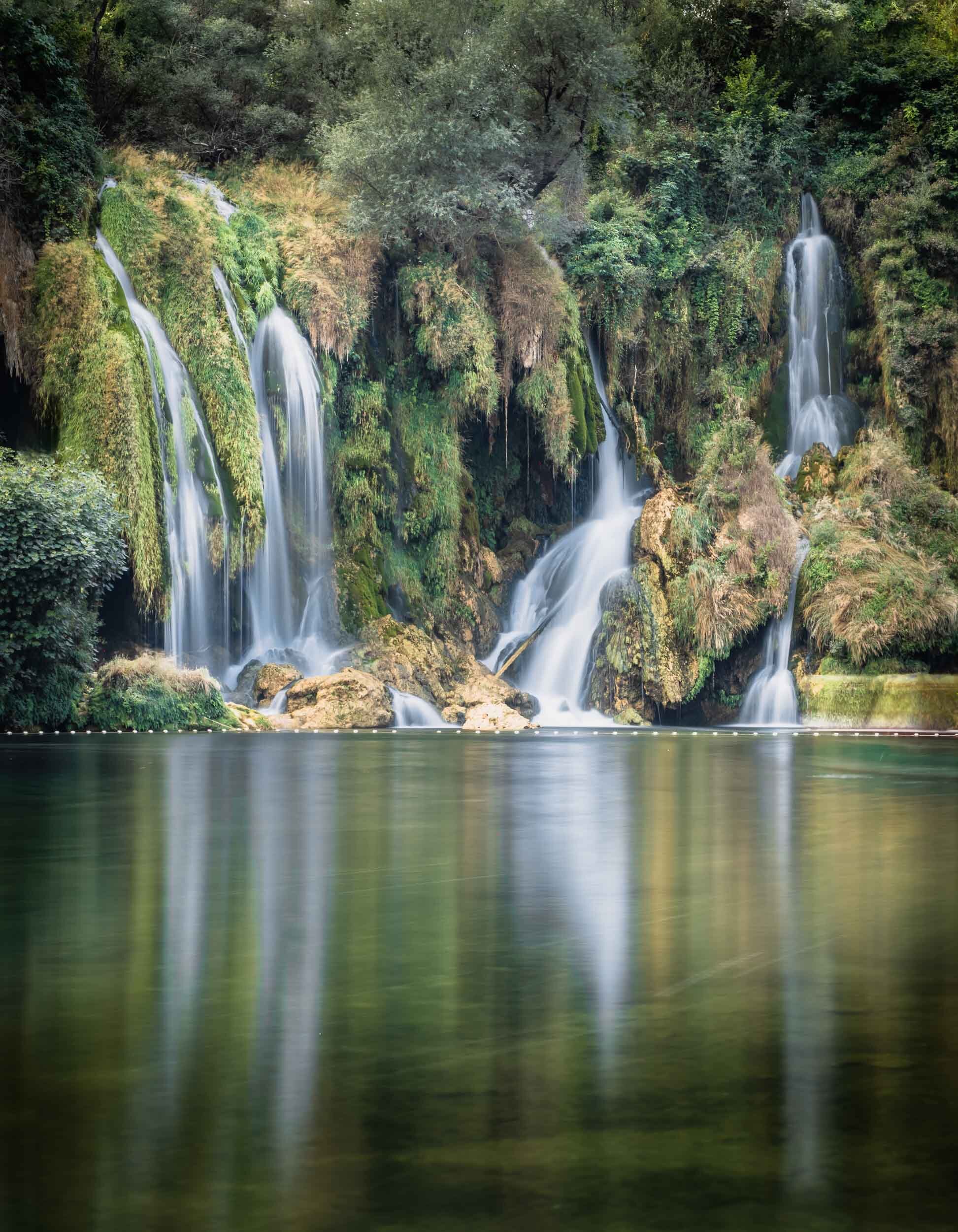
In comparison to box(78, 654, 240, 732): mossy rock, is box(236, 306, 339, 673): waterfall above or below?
above

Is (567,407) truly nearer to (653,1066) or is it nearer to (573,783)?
(573,783)

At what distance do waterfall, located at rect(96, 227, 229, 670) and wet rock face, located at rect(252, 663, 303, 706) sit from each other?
874 mm

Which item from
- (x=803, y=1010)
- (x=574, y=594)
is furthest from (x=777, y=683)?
(x=803, y=1010)

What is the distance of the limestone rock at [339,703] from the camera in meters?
28.4

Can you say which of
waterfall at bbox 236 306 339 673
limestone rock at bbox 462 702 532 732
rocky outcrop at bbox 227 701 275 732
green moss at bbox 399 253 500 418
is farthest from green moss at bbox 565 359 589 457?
rocky outcrop at bbox 227 701 275 732

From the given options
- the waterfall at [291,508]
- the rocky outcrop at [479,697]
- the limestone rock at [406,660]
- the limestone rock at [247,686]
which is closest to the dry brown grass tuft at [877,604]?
the rocky outcrop at [479,697]

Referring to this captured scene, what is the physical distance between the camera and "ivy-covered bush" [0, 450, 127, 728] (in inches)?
965

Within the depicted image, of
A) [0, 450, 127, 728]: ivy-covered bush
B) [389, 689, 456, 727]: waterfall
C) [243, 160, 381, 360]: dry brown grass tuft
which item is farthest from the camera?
[243, 160, 381, 360]: dry brown grass tuft

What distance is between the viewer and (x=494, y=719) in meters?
30.1

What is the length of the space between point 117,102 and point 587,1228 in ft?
130

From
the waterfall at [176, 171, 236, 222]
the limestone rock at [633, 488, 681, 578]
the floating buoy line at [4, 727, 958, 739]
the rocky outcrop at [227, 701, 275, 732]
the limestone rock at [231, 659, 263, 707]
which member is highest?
the waterfall at [176, 171, 236, 222]

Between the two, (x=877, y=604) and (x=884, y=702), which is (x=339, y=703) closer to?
(x=884, y=702)

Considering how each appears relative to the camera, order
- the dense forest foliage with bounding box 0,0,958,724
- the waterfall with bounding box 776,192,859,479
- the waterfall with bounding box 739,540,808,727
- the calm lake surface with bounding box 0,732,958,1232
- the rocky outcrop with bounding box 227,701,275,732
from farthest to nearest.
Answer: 1. the waterfall with bounding box 776,192,859,479
2. the waterfall with bounding box 739,540,808,727
3. the dense forest foliage with bounding box 0,0,958,724
4. the rocky outcrop with bounding box 227,701,275,732
5. the calm lake surface with bounding box 0,732,958,1232

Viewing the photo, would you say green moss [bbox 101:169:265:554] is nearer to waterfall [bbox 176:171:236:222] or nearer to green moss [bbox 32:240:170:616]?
green moss [bbox 32:240:170:616]
